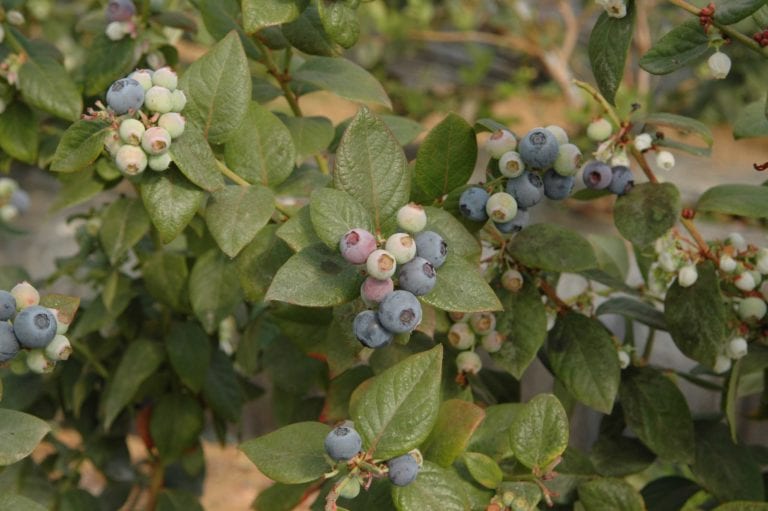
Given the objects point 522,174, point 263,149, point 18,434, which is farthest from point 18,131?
point 522,174

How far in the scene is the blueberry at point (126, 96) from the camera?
2.33 feet

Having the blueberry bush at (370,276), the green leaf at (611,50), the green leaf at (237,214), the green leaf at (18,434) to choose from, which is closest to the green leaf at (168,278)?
the blueberry bush at (370,276)

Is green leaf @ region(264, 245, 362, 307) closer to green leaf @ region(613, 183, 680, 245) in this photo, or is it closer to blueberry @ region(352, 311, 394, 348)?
blueberry @ region(352, 311, 394, 348)

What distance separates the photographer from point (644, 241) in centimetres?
83

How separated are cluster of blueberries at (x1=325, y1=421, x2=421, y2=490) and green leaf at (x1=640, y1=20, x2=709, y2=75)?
38 centimetres

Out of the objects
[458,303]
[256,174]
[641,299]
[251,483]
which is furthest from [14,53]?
[251,483]

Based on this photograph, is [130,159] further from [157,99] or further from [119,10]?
[119,10]

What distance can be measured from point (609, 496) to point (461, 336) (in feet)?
0.63

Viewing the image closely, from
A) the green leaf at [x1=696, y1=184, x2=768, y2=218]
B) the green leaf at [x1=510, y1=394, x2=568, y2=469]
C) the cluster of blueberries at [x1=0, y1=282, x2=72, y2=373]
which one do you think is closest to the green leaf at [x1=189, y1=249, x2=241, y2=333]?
the cluster of blueberries at [x1=0, y1=282, x2=72, y2=373]

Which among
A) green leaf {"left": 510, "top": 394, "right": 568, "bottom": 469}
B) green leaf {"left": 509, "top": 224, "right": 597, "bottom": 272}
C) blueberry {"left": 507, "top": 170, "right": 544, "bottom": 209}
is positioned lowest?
green leaf {"left": 510, "top": 394, "right": 568, "bottom": 469}

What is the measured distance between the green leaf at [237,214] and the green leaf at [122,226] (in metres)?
0.28

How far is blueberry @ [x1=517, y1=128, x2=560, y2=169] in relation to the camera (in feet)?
2.57

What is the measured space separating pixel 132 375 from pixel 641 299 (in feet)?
2.00

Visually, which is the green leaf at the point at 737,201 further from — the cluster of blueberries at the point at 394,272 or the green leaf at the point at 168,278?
the green leaf at the point at 168,278
